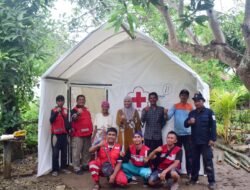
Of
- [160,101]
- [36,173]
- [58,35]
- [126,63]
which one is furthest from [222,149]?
[58,35]

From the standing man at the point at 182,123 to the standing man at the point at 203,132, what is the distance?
0.30m

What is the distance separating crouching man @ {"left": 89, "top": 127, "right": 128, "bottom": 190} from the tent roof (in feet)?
4.77

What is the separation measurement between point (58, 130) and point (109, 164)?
1219 millimetres

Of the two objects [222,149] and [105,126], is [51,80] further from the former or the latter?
[222,149]

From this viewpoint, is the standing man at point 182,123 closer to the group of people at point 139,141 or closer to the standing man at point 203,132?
the group of people at point 139,141

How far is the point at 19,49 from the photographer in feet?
18.1

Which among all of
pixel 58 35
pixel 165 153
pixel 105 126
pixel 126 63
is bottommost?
pixel 165 153

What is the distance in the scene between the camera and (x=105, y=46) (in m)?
6.43

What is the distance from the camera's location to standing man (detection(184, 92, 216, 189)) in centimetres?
486

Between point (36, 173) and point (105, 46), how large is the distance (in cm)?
260

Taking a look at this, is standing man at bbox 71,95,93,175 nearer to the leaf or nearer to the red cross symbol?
the red cross symbol

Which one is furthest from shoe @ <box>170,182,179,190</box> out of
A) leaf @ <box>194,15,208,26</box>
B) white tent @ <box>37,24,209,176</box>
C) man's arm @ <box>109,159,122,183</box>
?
leaf @ <box>194,15,208,26</box>

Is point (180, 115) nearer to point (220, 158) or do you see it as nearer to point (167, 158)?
point (167, 158)

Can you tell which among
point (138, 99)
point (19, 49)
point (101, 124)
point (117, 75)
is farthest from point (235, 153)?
point (19, 49)
